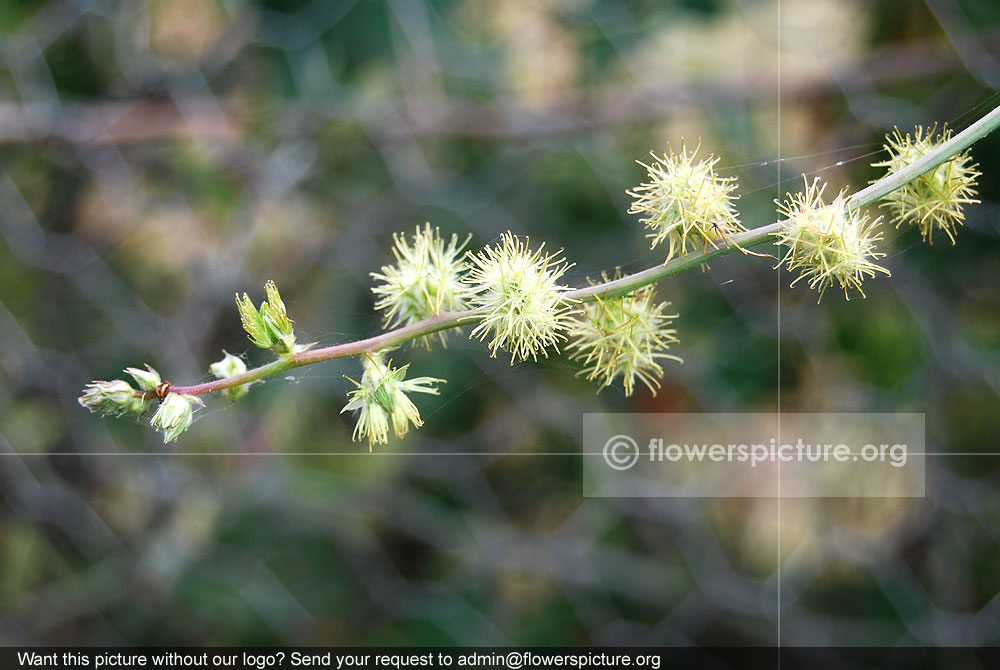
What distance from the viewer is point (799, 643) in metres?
1.13

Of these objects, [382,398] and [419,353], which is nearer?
[382,398]

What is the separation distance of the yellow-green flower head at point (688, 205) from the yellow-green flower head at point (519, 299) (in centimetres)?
6

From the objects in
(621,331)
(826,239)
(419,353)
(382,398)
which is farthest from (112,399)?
(419,353)

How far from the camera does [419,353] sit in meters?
1.01

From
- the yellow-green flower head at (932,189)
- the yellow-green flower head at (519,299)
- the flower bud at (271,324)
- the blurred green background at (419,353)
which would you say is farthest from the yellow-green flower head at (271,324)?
the blurred green background at (419,353)

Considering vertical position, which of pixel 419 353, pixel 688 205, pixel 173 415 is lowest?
pixel 173 415

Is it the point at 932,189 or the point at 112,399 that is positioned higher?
the point at 932,189

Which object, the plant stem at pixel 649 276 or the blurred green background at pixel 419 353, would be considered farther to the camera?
the blurred green background at pixel 419 353

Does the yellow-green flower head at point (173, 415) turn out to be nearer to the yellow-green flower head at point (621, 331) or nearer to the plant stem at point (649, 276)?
the plant stem at point (649, 276)

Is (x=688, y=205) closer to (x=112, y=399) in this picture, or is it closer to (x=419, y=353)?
(x=112, y=399)

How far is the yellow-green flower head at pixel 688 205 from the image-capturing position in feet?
1.35

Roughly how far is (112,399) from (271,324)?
0.09 meters

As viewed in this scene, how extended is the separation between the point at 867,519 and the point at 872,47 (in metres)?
0.68

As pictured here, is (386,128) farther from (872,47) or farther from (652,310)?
(652,310)
